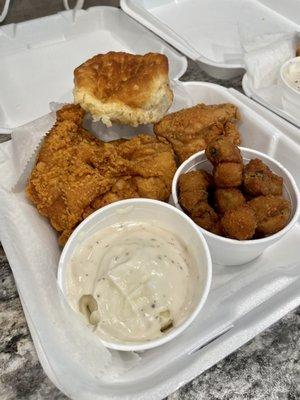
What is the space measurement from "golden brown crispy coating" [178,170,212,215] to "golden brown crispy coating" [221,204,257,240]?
0.08 meters

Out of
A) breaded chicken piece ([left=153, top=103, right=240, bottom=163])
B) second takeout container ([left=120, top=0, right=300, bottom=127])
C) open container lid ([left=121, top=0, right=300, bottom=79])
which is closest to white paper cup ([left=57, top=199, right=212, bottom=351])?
breaded chicken piece ([left=153, top=103, right=240, bottom=163])

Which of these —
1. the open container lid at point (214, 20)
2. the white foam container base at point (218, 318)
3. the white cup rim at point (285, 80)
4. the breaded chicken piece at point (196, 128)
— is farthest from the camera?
the open container lid at point (214, 20)

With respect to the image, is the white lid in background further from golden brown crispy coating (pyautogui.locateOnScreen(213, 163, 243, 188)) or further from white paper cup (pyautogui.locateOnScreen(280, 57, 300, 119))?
golden brown crispy coating (pyautogui.locateOnScreen(213, 163, 243, 188))

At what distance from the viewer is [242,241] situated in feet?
3.20

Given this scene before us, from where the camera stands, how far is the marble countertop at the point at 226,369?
901mm

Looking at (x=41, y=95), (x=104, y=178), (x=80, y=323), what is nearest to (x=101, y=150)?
(x=104, y=178)

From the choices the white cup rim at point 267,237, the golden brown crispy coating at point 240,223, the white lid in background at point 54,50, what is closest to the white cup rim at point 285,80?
the white lid in background at point 54,50

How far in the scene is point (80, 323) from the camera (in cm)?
83

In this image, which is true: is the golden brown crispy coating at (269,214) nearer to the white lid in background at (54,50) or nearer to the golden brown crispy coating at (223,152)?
the golden brown crispy coating at (223,152)

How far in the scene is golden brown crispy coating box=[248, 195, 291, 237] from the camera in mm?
999

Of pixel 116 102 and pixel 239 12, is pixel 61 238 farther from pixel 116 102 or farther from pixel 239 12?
pixel 239 12

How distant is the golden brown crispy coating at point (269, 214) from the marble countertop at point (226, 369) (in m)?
0.21

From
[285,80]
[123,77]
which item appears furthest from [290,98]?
[123,77]

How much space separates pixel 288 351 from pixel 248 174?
0.41 meters
